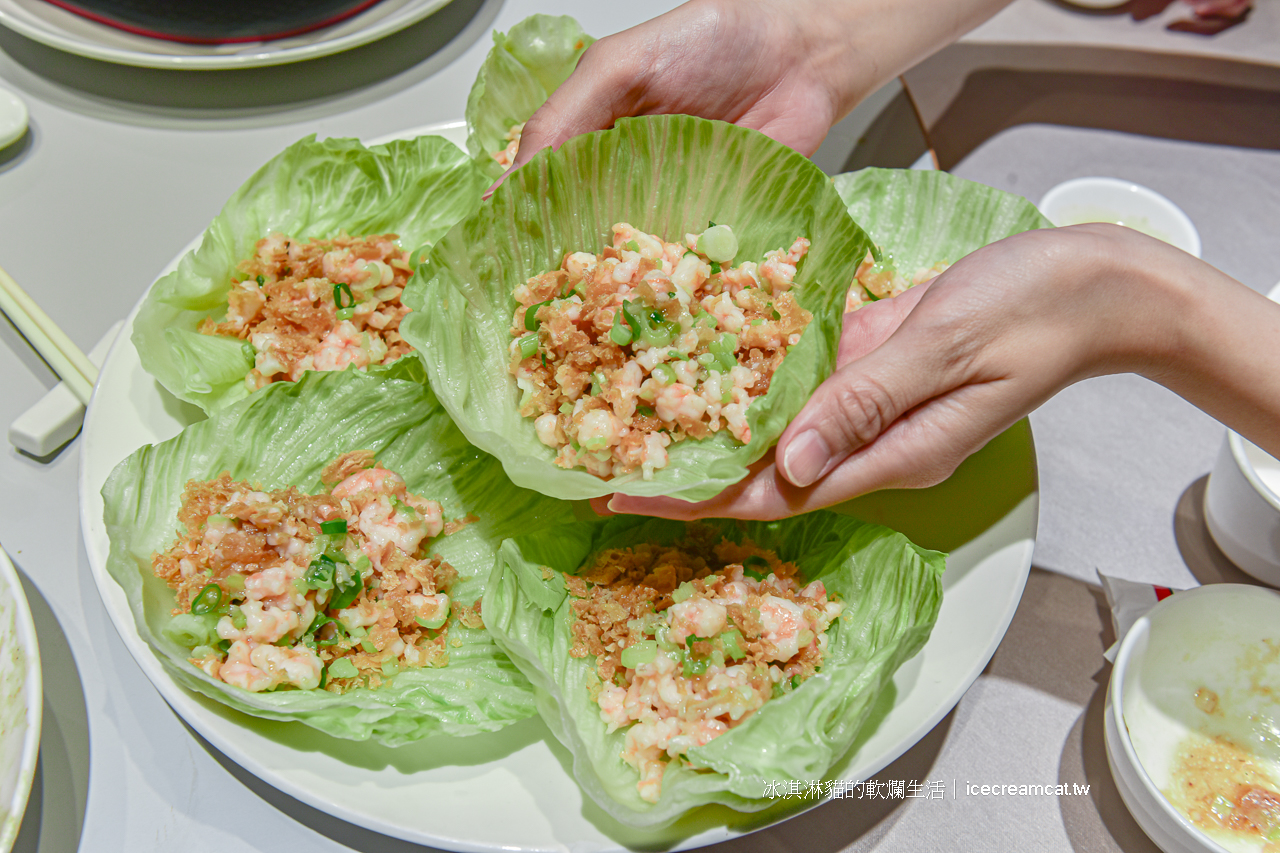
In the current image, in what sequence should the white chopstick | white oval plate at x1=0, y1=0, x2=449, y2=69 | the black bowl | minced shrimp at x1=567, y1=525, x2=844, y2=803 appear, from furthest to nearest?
1. the black bowl
2. white oval plate at x1=0, y1=0, x2=449, y2=69
3. the white chopstick
4. minced shrimp at x1=567, y1=525, x2=844, y2=803

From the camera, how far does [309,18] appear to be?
3.54 metres

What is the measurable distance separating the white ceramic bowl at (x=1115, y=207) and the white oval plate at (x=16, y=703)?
3.88m

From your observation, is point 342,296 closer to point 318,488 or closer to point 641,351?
point 318,488

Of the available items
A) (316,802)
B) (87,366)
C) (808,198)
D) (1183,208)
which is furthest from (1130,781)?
(87,366)

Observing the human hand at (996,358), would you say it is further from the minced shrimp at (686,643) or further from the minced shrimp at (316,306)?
the minced shrimp at (316,306)

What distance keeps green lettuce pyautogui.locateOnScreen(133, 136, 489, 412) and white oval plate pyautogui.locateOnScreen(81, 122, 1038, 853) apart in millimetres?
508

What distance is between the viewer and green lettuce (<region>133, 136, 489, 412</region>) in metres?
2.33

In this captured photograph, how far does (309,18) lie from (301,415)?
230 cm

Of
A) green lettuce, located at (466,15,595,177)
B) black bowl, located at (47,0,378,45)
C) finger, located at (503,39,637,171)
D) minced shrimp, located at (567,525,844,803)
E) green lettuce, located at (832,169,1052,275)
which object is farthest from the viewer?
black bowl, located at (47,0,378,45)

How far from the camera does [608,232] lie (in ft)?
7.72

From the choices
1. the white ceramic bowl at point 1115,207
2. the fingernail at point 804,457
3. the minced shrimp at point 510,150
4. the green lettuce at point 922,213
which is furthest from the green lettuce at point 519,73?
the white ceramic bowl at point 1115,207

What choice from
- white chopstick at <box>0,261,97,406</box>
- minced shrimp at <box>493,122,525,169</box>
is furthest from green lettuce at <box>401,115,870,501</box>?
white chopstick at <box>0,261,97,406</box>

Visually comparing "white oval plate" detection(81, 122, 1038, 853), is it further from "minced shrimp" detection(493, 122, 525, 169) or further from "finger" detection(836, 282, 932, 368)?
"minced shrimp" detection(493, 122, 525, 169)

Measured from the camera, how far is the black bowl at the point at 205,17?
3439 millimetres
